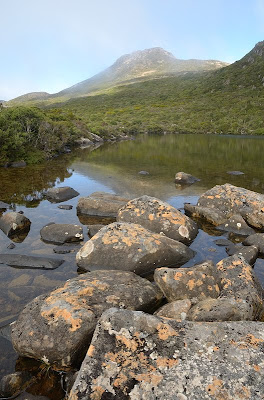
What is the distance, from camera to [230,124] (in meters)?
105

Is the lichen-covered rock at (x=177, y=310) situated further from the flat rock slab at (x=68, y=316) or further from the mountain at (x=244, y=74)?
the mountain at (x=244, y=74)

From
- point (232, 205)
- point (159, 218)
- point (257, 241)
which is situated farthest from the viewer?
point (232, 205)

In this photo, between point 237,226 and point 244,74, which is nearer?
point 237,226

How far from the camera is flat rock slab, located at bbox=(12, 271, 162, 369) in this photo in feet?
19.1

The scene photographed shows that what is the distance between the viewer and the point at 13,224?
13.2 metres

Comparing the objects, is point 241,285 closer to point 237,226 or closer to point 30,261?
point 237,226

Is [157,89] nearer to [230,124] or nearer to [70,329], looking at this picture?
[230,124]

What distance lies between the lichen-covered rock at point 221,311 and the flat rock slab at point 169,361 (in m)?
1.26

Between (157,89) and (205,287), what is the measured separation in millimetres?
207183

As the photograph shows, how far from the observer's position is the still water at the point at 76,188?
891cm

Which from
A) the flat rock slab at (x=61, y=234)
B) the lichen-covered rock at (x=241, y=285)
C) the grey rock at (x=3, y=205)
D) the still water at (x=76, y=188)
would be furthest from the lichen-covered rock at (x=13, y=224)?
the lichen-covered rock at (x=241, y=285)

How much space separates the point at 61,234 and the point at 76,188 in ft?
36.9

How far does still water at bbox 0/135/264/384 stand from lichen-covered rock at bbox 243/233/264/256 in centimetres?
81

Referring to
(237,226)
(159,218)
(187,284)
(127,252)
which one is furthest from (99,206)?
(187,284)
